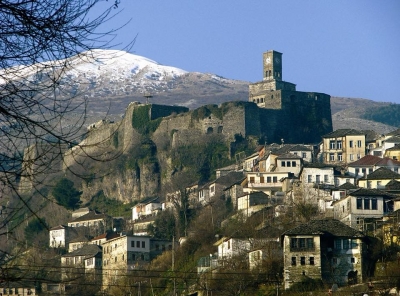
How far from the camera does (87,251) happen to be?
74875mm

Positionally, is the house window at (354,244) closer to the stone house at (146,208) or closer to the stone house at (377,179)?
the stone house at (377,179)

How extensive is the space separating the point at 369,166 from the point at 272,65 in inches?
1094

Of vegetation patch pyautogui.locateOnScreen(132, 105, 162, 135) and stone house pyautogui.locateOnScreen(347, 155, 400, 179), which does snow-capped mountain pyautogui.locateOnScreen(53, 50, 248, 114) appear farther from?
stone house pyautogui.locateOnScreen(347, 155, 400, 179)

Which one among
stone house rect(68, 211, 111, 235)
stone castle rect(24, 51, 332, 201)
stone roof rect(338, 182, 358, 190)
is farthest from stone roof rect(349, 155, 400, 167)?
stone house rect(68, 211, 111, 235)

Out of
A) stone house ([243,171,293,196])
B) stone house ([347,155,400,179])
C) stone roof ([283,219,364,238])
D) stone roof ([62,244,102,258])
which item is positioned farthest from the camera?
stone roof ([62,244,102,258])

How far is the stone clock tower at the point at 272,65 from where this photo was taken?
98.1 m

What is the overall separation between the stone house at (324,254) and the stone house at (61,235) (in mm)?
33017

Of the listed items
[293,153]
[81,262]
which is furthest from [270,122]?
[81,262]

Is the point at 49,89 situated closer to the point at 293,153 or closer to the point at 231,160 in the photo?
the point at 293,153

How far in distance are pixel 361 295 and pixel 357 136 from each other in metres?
37.0

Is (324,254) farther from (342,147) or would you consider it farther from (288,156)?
(342,147)

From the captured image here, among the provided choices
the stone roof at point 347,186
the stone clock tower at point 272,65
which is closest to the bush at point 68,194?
the stone clock tower at point 272,65

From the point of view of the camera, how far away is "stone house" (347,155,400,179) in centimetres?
→ 7169

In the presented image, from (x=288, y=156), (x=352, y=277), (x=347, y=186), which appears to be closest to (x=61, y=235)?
(x=288, y=156)
